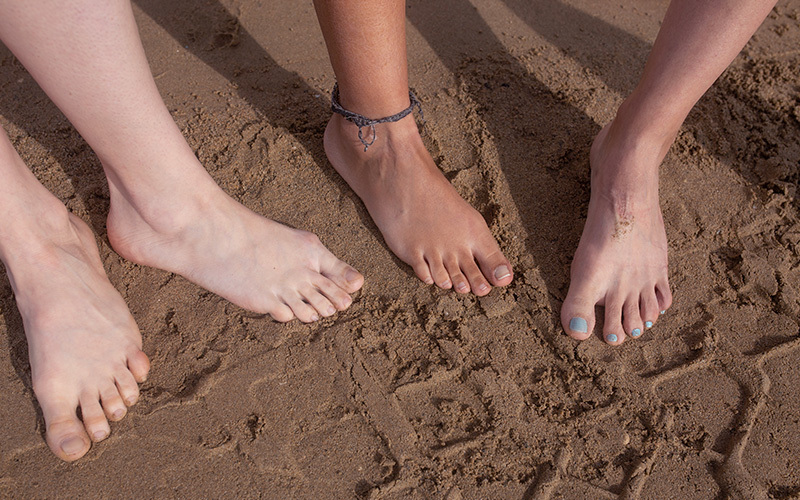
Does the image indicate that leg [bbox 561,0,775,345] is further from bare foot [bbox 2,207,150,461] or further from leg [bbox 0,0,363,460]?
bare foot [bbox 2,207,150,461]

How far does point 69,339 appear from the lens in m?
1.53

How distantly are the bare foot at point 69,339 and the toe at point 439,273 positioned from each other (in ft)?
2.66

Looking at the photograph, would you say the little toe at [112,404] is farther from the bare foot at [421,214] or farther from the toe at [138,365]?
the bare foot at [421,214]

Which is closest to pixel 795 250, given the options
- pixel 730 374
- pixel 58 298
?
pixel 730 374

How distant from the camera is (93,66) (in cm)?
127

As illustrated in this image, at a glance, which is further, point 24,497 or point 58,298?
Result: point 58,298

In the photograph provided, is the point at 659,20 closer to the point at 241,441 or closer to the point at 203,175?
the point at 203,175

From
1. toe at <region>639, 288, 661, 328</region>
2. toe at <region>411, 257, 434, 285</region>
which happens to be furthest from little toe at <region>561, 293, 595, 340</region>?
toe at <region>411, 257, 434, 285</region>

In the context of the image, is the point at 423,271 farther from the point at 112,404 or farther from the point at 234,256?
the point at 112,404

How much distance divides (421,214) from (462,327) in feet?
1.17

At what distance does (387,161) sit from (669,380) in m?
1.00

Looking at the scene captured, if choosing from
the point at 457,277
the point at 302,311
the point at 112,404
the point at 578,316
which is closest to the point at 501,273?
the point at 457,277

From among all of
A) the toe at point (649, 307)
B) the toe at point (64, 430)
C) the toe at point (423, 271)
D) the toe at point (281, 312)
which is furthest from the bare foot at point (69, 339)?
the toe at point (649, 307)

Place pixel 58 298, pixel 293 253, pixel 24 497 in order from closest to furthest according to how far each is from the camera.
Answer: pixel 24 497, pixel 58 298, pixel 293 253
